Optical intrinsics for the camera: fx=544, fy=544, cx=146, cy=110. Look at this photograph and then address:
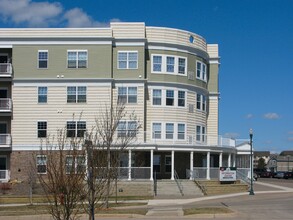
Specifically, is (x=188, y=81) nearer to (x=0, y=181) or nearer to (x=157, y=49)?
(x=157, y=49)

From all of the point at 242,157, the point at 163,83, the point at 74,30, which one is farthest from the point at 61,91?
the point at 242,157

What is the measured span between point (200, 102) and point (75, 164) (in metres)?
37.9

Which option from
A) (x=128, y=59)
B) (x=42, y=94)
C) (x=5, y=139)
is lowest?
(x=5, y=139)

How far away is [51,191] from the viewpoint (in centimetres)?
1414

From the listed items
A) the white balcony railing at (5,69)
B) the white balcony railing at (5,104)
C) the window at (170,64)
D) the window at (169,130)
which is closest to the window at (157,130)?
the window at (169,130)

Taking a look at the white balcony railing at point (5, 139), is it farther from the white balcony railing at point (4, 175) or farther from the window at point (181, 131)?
the window at point (181, 131)

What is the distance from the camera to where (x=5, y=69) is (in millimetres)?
47594

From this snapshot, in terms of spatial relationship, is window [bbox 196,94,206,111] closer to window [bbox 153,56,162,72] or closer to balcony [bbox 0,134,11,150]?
window [bbox 153,56,162,72]

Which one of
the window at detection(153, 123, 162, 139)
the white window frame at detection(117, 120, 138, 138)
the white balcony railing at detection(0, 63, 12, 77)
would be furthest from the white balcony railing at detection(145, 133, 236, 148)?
the white balcony railing at detection(0, 63, 12, 77)

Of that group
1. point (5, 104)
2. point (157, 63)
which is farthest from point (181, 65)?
point (5, 104)

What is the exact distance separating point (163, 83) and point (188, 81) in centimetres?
277

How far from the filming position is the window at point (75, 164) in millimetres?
14389

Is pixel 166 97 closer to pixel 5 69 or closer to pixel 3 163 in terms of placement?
pixel 5 69

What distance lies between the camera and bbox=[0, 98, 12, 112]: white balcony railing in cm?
4709
